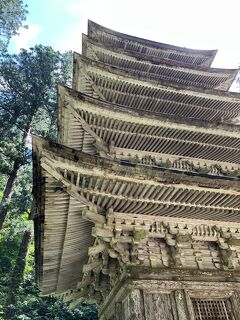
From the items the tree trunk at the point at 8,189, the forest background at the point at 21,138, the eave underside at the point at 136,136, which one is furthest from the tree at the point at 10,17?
the eave underside at the point at 136,136

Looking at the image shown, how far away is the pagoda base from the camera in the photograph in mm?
5410

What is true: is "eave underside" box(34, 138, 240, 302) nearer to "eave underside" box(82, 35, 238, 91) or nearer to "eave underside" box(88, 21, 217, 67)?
"eave underside" box(82, 35, 238, 91)

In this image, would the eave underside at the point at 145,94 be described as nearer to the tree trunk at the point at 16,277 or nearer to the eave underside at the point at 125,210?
the eave underside at the point at 125,210

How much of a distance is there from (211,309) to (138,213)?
246 cm

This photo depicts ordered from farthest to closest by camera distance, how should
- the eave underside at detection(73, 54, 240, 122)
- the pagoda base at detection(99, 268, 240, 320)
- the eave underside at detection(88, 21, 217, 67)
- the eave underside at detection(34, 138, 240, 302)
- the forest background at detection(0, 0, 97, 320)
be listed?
the forest background at detection(0, 0, 97, 320) → the eave underside at detection(88, 21, 217, 67) → the eave underside at detection(73, 54, 240, 122) → the eave underside at detection(34, 138, 240, 302) → the pagoda base at detection(99, 268, 240, 320)

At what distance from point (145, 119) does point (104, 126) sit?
4.28 feet

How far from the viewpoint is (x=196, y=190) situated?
246 inches

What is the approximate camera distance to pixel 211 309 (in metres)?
5.89

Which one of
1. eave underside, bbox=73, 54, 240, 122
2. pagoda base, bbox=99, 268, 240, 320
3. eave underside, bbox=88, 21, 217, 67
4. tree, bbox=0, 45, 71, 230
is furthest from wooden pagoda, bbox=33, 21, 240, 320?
tree, bbox=0, 45, 71, 230

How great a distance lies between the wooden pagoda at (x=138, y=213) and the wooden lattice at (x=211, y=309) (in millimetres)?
20

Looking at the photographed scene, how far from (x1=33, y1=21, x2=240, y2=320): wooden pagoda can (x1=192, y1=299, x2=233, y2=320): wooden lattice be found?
2 centimetres

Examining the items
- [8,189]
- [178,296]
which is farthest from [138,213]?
[8,189]

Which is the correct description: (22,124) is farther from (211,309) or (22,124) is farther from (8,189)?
(211,309)

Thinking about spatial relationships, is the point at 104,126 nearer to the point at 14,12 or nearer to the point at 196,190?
the point at 196,190
